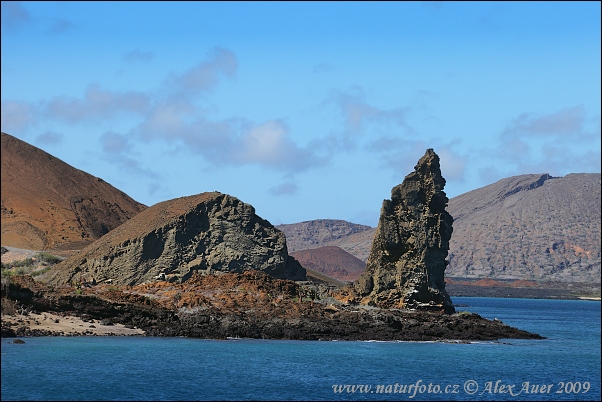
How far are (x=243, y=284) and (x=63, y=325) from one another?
74.8ft

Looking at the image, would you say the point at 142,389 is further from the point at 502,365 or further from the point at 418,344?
the point at 418,344

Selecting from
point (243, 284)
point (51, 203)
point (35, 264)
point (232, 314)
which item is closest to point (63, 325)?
point (232, 314)

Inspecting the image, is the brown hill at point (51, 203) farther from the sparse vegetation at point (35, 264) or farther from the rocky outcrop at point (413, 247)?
the rocky outcrop at point (413, 247)

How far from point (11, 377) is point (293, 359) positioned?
21153 mm

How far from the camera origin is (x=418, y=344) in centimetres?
7069

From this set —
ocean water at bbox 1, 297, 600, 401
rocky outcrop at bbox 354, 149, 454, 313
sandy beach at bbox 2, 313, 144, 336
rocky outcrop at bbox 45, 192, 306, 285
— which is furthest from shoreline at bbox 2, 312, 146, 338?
rocky outcrop at bbox 354, 149, 454, 313

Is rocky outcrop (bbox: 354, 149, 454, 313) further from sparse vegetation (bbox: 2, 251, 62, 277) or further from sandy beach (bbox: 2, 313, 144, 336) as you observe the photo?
sparse vegetation (bbox: 2, 251, 62, 277)

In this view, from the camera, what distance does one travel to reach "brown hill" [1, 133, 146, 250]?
394ft

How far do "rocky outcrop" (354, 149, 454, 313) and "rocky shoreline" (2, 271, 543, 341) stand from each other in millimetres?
1863

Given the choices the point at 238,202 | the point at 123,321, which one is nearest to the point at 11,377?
the point at 123,321

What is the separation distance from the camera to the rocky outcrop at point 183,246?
90.0 meters

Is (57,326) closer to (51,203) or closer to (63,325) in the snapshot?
(63,325)

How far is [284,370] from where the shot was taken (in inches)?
2109

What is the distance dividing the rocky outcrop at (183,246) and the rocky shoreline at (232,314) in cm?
535
